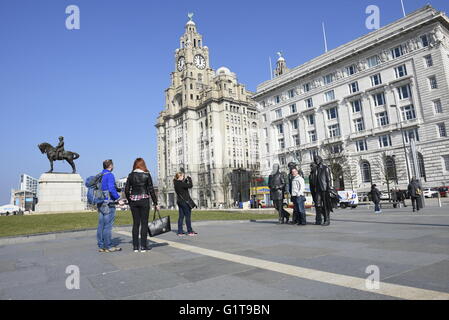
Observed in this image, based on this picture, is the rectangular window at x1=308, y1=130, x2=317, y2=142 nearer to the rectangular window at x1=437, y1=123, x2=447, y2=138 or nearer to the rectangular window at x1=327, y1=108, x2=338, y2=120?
the rectangular window at x1=327, y1=108, x2=338, y2=120

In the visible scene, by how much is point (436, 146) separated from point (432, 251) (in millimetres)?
42653

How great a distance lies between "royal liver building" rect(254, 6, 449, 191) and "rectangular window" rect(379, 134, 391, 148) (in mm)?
143

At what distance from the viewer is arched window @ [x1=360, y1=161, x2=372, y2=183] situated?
4654cm

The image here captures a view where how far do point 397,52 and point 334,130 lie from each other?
15.1 m

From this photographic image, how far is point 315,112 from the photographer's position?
53.8 meters

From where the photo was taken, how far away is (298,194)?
11.2 m

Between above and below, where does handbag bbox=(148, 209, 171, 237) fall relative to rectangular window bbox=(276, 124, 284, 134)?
below

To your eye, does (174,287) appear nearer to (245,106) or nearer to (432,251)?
(432,251)

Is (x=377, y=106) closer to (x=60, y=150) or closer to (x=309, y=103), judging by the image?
(x=309, y=103)

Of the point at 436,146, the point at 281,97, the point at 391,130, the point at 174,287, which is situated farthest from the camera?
the point at 281,97

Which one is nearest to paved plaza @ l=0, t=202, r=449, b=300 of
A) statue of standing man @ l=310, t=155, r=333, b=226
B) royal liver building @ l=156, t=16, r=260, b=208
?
statue of standing man @ l=310, t=155, r=333, b=226

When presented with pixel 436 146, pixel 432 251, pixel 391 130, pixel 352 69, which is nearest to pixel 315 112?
pixel 352 69

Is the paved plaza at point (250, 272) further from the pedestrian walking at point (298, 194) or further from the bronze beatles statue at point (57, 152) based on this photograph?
the bronze beatles statue at point (57, 152)

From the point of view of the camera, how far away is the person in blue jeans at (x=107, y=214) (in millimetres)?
6801
